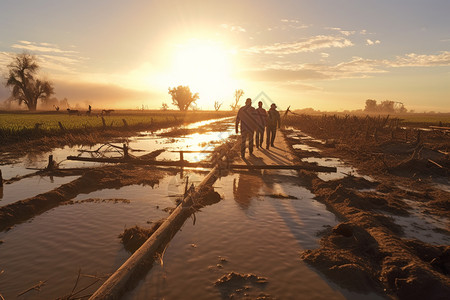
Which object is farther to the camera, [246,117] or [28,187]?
[246,117]

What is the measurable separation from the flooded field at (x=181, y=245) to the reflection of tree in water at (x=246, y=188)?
6 cm

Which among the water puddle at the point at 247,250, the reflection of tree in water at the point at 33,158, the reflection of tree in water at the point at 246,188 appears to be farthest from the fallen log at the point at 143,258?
the reflection of tree in water at the point at 33,158

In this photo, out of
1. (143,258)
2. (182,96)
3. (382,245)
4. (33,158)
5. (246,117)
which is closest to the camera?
(143,258)

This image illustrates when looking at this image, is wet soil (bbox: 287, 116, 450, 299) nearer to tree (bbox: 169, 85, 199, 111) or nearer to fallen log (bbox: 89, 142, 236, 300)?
fallen log (bbox: 89, 142, 236, 300)

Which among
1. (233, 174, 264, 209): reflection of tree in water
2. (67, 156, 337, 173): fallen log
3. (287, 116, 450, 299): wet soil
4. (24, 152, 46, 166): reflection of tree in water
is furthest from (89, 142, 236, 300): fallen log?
(24, 152, 46, 166): reflection of tree in water

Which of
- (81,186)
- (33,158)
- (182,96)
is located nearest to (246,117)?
(81,186)

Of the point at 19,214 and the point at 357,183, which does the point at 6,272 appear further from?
the point at 357,183

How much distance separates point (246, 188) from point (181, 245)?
4.05 m

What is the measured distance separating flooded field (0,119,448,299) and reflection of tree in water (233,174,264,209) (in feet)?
0.19

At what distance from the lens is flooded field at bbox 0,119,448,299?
3432 mm

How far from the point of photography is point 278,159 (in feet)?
41.8

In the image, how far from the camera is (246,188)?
27.5 ft

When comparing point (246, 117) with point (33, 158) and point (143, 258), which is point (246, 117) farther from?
point (33, 158)

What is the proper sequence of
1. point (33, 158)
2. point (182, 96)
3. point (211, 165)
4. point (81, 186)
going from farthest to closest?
point (182, 96) → point (33, 158) → point (211, 165) → point (81, 186)
